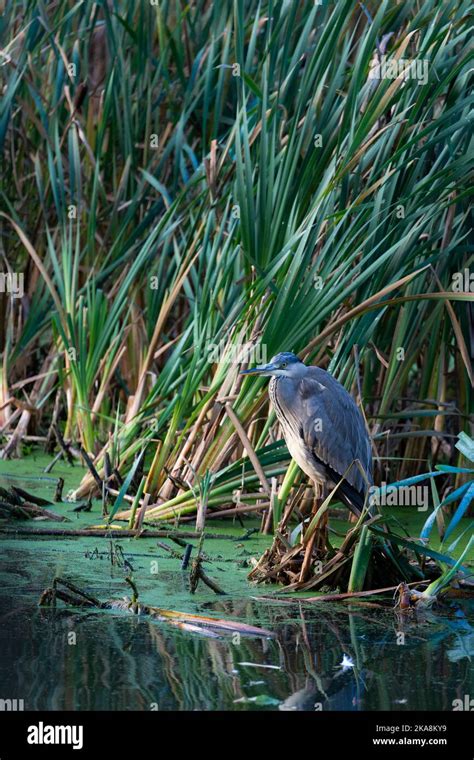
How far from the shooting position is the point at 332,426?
4.93 meters

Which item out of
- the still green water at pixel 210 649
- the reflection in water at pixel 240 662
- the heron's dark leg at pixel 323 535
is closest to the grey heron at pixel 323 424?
the heron's dark leg at pixel 323 535

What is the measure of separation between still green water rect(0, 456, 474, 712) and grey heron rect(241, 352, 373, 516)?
57cm

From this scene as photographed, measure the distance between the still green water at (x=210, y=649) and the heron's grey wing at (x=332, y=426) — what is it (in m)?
0.62

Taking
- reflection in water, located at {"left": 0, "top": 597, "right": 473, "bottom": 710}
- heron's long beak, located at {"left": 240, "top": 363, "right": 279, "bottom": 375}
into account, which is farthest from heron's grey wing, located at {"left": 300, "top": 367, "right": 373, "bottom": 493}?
reflection in water, located at {"left": 0, "top": 597, "right": 473, "bottom": 710}

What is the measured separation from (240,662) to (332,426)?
63.0 inches

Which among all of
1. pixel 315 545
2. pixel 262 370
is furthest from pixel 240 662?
pixel 262 370

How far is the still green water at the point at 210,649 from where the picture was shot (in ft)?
10.6

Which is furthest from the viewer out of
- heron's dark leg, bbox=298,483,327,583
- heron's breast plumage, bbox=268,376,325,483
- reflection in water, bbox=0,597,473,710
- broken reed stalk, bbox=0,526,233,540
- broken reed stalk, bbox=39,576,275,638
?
broken reed stalk, bbox=0,526,233,540

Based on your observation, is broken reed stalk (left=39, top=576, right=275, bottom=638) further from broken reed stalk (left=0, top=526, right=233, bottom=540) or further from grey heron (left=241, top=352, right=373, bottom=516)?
grey heron (left=241, top=352, right=373, bottom=516)

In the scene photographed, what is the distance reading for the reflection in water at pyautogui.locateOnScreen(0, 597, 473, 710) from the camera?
10.5 feet

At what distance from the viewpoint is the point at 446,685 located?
3.38 meters
